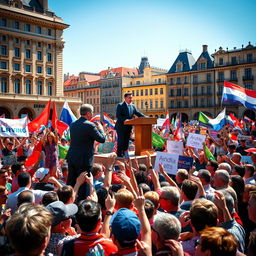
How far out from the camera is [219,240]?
7.44 ft

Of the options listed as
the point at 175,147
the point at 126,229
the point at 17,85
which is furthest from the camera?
the point at 17,85

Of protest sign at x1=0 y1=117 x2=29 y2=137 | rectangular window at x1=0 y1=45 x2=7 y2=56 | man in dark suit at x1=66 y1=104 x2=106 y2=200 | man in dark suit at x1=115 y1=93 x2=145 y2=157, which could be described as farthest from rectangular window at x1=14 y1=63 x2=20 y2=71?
man in dark suit at x1=66 y1=104 x2=106 y2=200


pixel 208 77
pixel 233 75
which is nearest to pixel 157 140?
pixel 233 75

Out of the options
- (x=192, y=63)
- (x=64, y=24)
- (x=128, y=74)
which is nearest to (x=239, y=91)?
(x=64, y=24)

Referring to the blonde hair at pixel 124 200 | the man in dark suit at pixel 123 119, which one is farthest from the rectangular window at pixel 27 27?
the blonde hair at pixel 124 200

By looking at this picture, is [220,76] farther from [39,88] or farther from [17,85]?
[17,85]

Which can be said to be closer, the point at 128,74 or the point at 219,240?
the point at 219,240

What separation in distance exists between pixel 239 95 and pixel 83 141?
7504mm

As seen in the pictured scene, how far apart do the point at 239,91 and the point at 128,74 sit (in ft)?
246

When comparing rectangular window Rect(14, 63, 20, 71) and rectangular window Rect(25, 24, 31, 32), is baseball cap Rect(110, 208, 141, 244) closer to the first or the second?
rectangular window Rect(14, 63, 20, 71)

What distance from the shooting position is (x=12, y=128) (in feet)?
33.7

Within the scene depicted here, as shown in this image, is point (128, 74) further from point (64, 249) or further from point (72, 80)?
point (64, 249)

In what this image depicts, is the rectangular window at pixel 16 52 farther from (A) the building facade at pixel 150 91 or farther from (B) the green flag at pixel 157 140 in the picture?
(B) the green flag at pixel 157 140

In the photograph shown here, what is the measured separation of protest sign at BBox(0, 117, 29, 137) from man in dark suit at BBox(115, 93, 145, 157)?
4.18 metres
